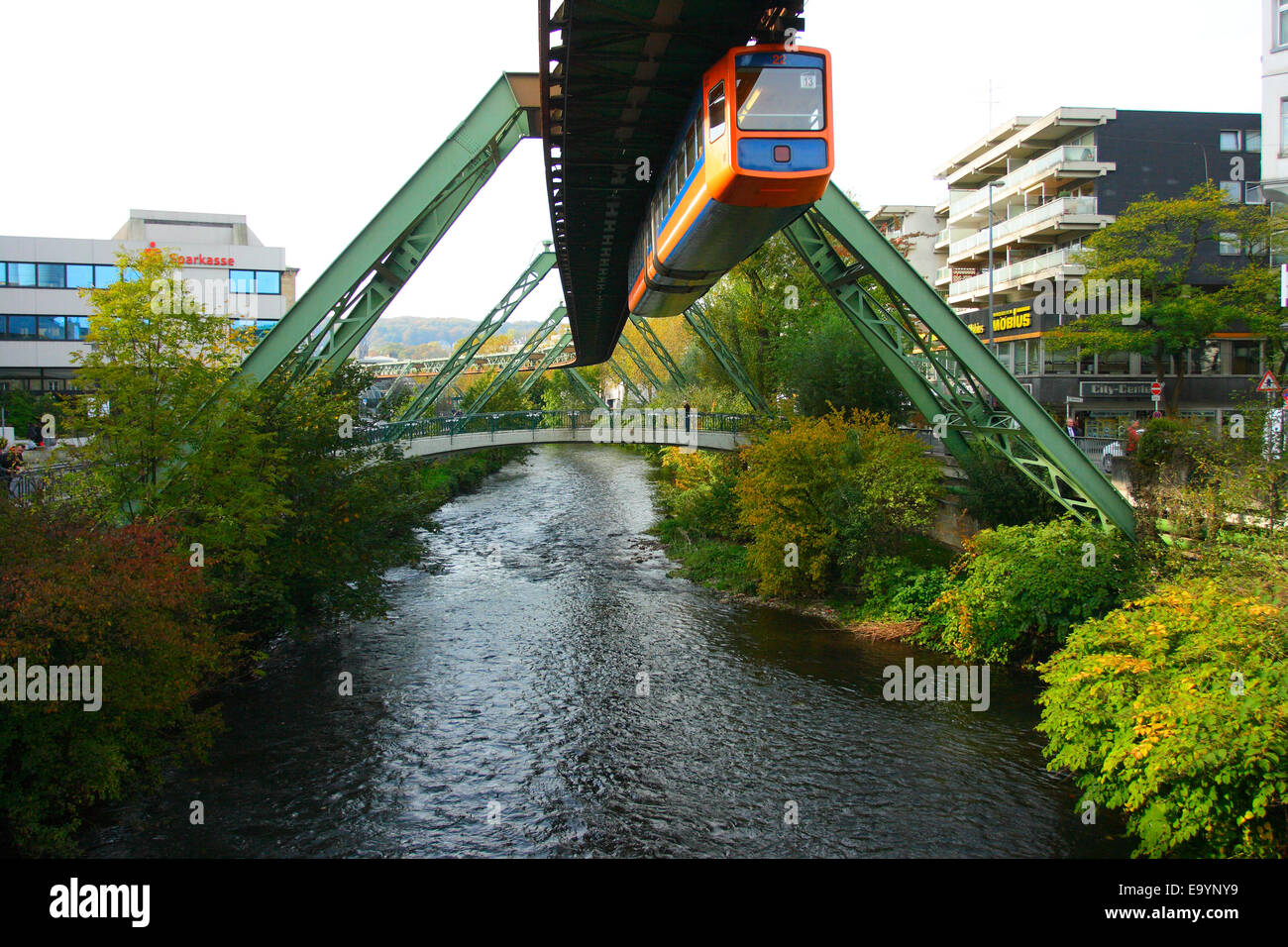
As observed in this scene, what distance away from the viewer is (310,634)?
1900 cm

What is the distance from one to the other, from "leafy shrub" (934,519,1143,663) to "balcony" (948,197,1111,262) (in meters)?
29.8

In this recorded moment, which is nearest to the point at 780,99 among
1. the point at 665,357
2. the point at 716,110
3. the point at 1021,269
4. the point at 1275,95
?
the point at 716,110

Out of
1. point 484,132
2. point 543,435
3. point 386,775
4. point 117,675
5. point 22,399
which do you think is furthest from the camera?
point 22,399

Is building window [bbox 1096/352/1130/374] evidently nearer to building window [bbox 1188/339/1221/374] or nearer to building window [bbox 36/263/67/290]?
building window [bbox 1188/339/1221/374]

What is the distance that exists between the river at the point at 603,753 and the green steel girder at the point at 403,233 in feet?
21.6

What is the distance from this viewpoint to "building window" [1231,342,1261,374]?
41.0m

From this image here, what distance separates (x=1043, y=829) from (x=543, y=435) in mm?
31693

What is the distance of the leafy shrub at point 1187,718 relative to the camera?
9141 mm

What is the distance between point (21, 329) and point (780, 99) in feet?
179

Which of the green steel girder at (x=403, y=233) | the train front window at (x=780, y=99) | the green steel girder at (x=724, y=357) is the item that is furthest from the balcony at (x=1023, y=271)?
the train front window at (x=780, y=99)

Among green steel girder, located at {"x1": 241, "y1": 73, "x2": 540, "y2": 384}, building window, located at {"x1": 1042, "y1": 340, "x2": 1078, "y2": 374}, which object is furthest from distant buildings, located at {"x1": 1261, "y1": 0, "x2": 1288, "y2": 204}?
building window, located at {"x1": 1042, "y1": 340, "x2": 1078, "y2": 374}

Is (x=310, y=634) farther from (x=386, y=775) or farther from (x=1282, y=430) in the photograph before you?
(x=1282, y=430)

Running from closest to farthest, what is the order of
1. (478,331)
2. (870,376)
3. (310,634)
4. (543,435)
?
1. (310,634)
2. (870,376)
3. (478,331)
4. (543,435)
